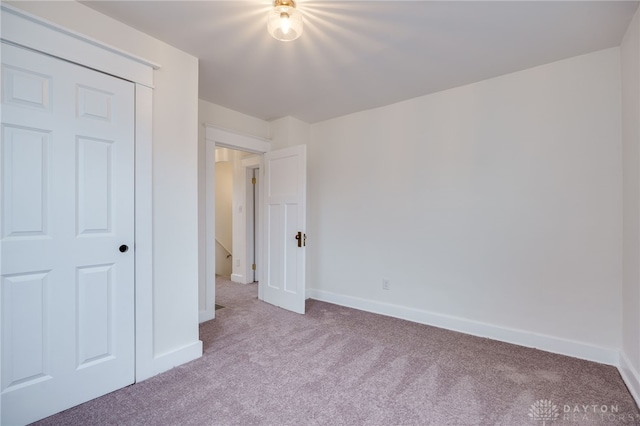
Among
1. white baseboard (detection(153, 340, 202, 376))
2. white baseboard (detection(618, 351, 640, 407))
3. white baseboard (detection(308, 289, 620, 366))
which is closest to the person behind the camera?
white baseboard (detection(618, 351, 640, 407))

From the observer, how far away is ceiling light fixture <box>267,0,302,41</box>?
1691mm

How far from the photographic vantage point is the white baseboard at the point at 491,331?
7.36 feet

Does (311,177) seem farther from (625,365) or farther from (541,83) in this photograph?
(625,365)

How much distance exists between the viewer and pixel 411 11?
1.82m

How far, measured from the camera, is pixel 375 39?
2.12 m

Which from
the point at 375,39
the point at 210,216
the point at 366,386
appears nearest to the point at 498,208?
the point at 375,39

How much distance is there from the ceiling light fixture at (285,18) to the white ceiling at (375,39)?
12 centimetres

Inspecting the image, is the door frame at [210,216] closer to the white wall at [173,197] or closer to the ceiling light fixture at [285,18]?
Answer: the white wall at [173,197]

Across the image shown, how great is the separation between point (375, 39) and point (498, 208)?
1866 millimetres

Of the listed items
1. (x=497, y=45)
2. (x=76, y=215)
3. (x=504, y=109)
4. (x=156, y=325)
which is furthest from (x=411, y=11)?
(x=156, y=325)

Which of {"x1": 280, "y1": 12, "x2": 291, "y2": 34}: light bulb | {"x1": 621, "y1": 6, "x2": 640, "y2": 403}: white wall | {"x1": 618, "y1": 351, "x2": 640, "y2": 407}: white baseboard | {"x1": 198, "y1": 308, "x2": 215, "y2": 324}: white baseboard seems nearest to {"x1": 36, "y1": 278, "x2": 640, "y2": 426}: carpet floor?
{"x1": 618, "y1": 351, "x2": 640, "y2": 407}: white baseboard

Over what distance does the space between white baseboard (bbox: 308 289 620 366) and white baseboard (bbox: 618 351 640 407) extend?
11 centimetres

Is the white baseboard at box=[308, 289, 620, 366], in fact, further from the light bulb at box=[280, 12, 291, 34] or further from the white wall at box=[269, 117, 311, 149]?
the light bulb at box=[280, 12, 291, 34]

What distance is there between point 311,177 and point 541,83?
→ 2.68 metres
